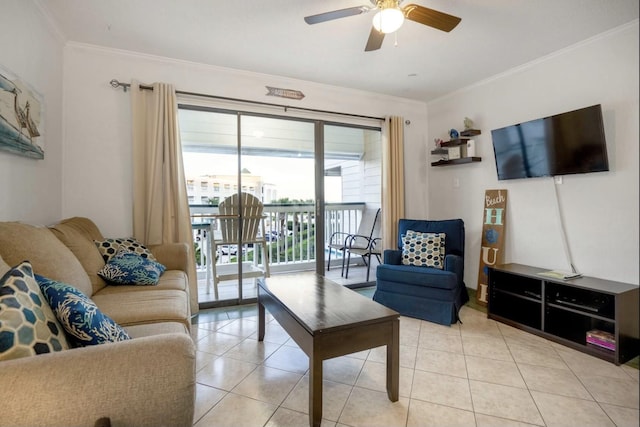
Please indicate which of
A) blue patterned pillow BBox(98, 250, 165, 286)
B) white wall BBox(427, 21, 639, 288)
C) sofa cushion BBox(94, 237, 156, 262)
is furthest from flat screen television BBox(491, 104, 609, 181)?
sofa cushion BBox(94, 237, 156, 262)

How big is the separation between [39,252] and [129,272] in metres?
0.63

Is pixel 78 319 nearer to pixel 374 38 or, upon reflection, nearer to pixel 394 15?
pixel 394 15

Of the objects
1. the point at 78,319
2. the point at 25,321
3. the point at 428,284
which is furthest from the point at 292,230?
the point at 25,321

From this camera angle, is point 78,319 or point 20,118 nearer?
point 78,319

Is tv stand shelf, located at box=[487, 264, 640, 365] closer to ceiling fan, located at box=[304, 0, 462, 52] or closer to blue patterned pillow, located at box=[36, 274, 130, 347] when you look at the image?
ceiling fan, located at box=[304, 0, 462, 52]

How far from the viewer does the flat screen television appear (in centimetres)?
196

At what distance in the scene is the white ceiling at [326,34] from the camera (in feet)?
6.98

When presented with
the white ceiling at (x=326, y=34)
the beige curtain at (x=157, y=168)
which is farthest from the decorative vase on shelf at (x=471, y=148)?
the beige curtain at (x=157, y=168)

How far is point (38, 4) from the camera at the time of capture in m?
2.12

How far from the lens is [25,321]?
0.98 meters

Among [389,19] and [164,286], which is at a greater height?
[389,19]

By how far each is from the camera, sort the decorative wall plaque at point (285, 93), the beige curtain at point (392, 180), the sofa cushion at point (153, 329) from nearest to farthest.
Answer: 1. the sofa cushion at point (153, 329)
2. the decorative wall plaque at point (285, 93)
3. the beige curtain at point (392, 180)

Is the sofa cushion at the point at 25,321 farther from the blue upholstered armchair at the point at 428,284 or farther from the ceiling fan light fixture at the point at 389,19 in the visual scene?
the blue upholstered armchair at the point at 428,284

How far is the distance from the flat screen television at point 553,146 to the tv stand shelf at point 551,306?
2.51 feet
